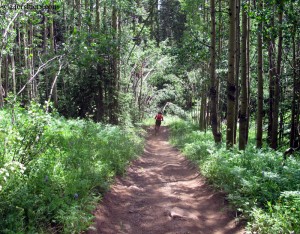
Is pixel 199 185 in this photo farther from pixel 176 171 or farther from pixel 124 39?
pixel 124 39

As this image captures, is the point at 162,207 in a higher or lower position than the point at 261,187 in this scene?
lower

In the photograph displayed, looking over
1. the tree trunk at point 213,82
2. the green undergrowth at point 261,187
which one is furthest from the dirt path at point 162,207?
the tree trunk at point 213,82

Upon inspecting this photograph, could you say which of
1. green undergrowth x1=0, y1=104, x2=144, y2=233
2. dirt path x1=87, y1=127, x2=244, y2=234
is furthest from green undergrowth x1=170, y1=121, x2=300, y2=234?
green undergrowth x1=0, y1=104, x2=144, y2=233

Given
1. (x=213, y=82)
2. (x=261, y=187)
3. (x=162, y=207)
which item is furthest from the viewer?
(x=213, y=82)

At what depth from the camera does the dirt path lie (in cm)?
551

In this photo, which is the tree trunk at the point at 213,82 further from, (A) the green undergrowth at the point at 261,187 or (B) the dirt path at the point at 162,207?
(A) the green undergrowth at the point at 261,187

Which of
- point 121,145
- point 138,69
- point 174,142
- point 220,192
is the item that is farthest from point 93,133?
point 138,69

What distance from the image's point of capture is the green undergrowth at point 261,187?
454 cm

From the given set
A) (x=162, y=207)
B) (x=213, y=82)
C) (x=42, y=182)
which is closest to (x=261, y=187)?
(x=162, y=207)

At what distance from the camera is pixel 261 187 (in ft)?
18.0

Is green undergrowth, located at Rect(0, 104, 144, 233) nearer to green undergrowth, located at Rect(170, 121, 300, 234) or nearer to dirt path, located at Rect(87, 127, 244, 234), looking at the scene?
dirt path, located at Rect(87, 127, 244, 234)

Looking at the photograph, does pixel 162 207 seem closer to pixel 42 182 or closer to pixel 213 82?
pixel 42 182

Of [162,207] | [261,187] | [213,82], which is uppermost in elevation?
[213,82]

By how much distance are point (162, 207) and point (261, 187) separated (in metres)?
2.19
